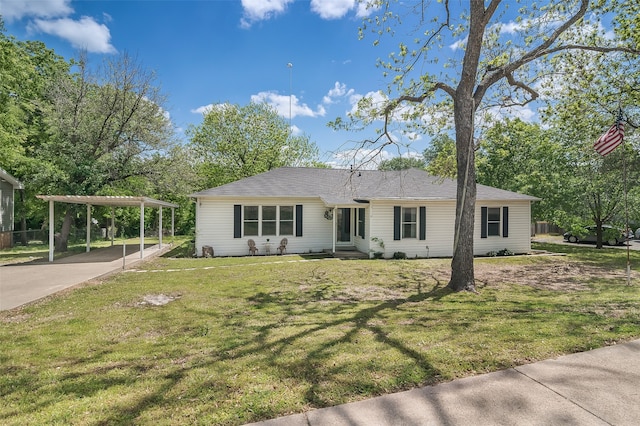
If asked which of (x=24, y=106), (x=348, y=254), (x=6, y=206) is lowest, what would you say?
(x=348, y=254)

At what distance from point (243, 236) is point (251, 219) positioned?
0.83m

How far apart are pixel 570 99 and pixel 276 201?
11099 millimetres

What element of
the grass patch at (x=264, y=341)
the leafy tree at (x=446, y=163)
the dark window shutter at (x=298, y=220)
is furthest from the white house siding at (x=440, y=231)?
the grass patch at (x=264, y=341)

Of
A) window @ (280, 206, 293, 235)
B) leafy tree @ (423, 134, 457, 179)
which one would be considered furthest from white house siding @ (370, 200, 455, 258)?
window @ (280, 206, 293, 235)

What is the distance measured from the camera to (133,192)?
16.6 metres

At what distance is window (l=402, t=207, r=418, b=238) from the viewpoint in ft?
45.1

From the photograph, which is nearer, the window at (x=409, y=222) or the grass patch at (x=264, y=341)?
the grass patch at (x=264, y=341)

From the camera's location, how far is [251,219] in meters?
14.2

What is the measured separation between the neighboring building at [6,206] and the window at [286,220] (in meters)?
15.5

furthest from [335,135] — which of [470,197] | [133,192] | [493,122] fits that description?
[133,192]

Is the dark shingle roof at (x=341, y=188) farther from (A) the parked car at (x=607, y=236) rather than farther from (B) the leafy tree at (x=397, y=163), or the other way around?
(A) the parked car at (x=607, y=236)

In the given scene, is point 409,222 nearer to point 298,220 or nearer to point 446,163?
point 446,163

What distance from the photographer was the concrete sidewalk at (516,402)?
8.21ft

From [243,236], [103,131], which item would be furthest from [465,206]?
[103,131]
